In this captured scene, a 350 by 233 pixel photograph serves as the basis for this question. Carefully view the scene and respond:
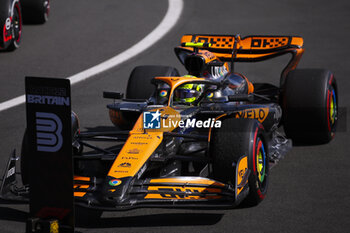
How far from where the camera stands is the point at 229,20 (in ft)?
53.7

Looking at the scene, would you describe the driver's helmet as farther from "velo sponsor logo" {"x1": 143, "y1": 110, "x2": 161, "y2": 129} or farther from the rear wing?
the rear wing

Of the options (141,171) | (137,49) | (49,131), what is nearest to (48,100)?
(49,131)

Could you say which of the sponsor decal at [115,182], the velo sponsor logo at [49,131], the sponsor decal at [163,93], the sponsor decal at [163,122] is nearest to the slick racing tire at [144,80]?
the sponsor decal at [163,93]

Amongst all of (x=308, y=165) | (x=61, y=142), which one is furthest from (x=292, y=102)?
(x=61, y=142)

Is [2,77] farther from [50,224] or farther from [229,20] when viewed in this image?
[50,224]

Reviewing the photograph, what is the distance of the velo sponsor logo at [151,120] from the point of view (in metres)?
7.44

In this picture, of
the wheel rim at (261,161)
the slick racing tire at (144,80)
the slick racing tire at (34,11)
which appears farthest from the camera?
the slick racing tire at (34,11)

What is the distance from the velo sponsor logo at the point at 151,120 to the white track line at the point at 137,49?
4060mm

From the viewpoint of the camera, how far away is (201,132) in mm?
8422

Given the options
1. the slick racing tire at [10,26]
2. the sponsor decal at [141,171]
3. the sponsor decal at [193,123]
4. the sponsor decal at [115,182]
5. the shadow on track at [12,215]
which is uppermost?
the slick racing tire at [10,26]

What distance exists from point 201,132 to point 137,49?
623 centimetres

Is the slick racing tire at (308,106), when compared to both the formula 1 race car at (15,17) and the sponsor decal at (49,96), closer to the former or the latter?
the sponsor decal at (49,96)

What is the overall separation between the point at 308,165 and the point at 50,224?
3.94m

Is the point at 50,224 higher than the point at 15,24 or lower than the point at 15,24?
lower
